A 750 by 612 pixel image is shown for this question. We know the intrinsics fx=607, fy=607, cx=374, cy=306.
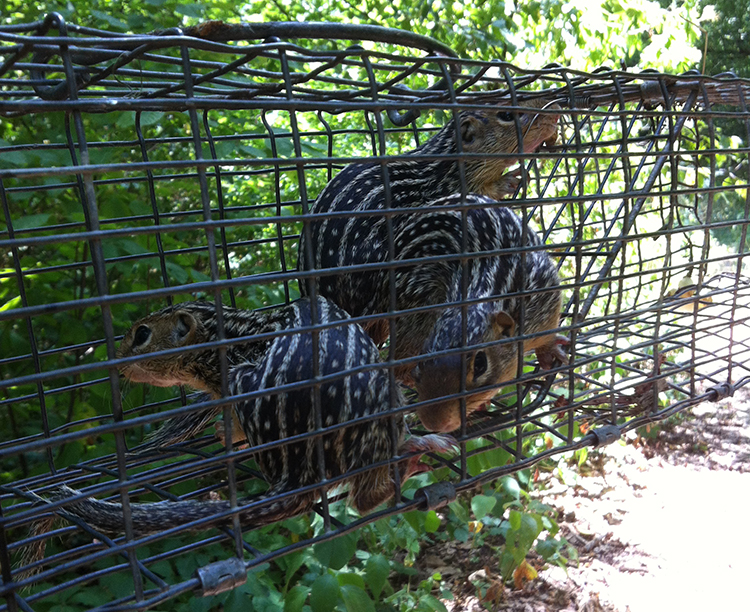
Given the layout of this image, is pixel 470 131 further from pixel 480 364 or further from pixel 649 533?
pixel 649 533

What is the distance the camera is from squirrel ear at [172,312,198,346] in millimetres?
1502

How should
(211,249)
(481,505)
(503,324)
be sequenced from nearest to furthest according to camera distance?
1. (211,249)
2. (503,324)
3. (481,505)

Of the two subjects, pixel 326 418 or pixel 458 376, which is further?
pixel 458 376

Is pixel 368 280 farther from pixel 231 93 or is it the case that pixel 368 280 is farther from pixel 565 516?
pixel 565 516

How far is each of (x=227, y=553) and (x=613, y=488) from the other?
8.36 feet

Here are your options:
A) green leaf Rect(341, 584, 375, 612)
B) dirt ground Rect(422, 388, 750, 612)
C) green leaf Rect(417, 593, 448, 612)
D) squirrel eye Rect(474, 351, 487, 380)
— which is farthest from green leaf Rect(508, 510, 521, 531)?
squirrel eye Rect(474, 351, 487, 380)

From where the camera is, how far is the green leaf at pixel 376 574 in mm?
1806

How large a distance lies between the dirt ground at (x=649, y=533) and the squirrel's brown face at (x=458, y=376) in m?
1.63

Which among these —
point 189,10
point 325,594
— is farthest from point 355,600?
point 189,10

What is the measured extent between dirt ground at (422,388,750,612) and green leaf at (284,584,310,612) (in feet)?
3.99

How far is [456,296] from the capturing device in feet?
5.05

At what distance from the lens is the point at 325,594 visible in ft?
5.45

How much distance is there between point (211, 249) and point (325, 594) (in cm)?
121

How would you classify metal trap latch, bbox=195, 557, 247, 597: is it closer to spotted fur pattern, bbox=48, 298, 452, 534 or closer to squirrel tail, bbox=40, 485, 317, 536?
squirrel tail, bbox=40, 485, 317, 536
